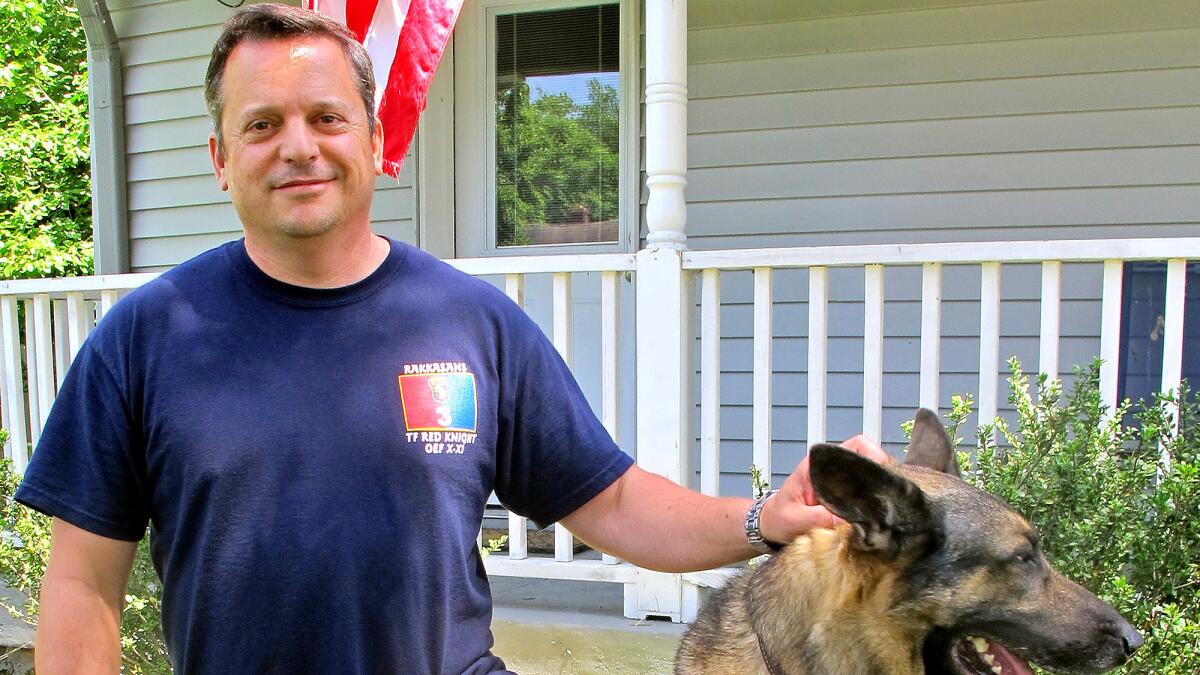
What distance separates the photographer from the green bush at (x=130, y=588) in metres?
3.34

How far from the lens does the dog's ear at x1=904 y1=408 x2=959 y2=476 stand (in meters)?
2.19

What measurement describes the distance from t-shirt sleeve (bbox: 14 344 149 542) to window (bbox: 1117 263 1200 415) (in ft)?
13.4

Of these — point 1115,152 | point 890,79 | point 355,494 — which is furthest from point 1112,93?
point 355,494

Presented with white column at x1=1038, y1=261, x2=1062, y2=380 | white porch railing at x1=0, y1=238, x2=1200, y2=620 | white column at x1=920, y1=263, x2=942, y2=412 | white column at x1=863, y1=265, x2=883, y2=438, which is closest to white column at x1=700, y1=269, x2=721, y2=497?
white porch railing at x1=0, y1=238, x2=1200, y2=620

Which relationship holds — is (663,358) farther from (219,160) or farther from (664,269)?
(219,160)

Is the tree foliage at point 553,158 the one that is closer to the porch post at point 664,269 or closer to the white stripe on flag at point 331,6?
the porch post at point 664,269

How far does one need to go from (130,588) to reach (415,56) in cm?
228

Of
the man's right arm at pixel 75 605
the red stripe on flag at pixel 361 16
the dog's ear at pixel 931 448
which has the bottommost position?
the man's right arm at pixel 75 605

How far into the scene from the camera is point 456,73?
5797mm

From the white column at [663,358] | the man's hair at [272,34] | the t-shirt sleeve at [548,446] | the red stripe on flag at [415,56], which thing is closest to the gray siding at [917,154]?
the white column at [663,358]

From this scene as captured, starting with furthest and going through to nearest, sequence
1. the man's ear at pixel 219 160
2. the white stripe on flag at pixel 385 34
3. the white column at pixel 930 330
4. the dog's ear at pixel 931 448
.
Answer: the white stripe on flag at pixel 385 34 → the white column at pixel 930 330 → the dog's ear at pixel 931 448 → the man's ear at pixel 219 160

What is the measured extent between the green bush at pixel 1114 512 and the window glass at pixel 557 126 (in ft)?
11.1

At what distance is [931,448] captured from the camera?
7.20ft

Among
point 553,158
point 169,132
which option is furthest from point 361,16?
point 169,132
